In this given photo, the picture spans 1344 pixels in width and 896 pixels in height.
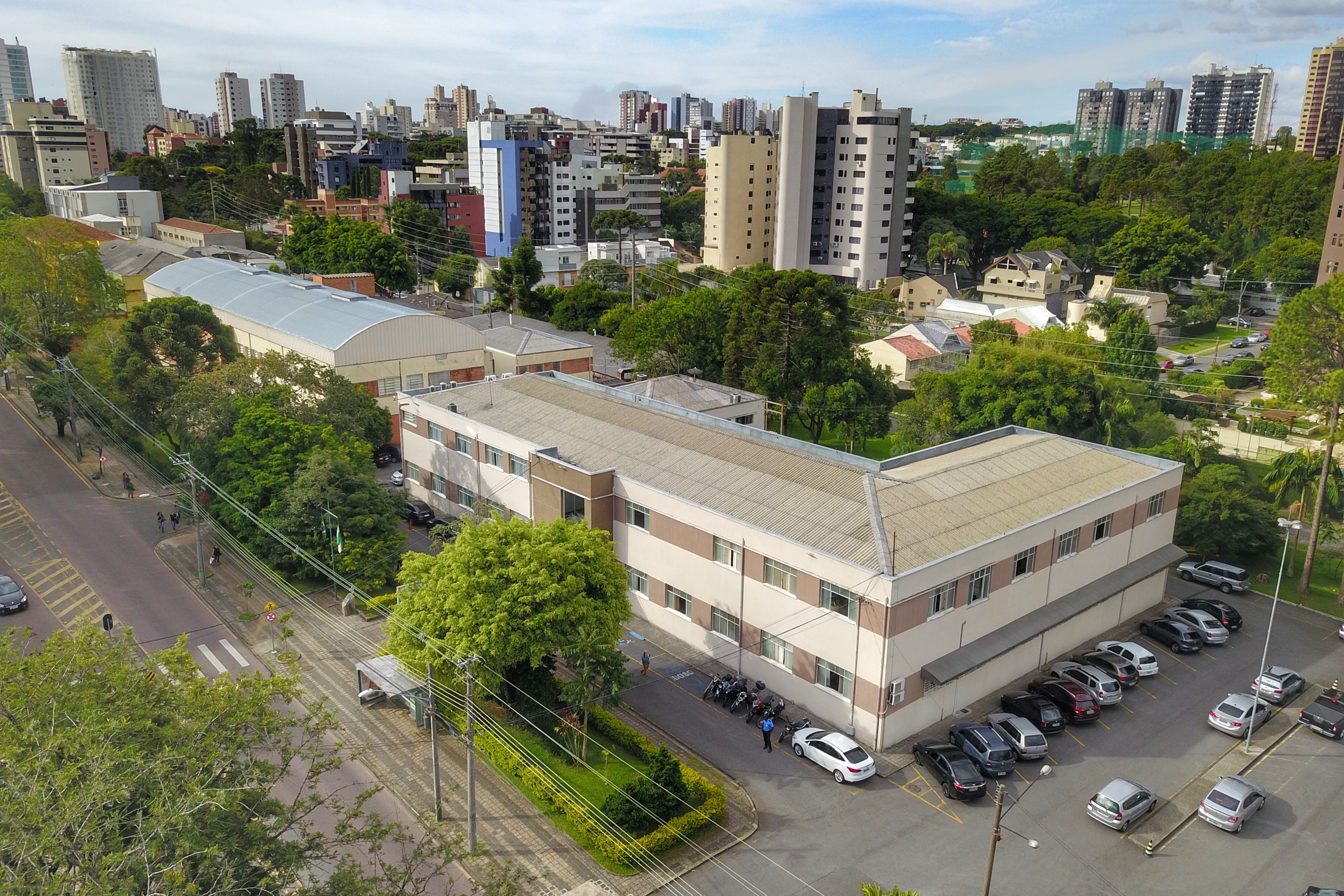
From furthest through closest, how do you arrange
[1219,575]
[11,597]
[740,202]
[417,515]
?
[740,202] → [417,515] → [1219,575] → [11,597]

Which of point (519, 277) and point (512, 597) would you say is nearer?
point (512, 597)

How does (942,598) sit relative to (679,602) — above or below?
above

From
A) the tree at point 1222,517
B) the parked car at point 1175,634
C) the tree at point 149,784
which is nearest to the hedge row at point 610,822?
the tree at point 149,784

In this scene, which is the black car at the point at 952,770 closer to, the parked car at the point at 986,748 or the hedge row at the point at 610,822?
the parked car at the point at 986,748

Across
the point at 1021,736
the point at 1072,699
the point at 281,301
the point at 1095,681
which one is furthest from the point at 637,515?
the point at 281,301

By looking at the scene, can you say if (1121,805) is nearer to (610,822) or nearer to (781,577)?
(781,577)

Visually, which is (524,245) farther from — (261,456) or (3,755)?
(3,755)
